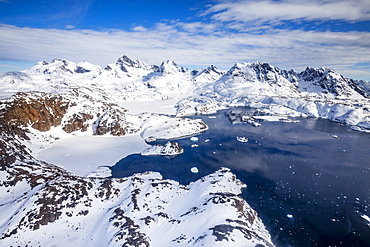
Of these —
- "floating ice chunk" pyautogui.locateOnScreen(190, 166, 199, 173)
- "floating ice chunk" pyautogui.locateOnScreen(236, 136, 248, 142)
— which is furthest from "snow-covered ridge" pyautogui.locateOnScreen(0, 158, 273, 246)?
"floating ice chunk" pyautogui.locateOnScreen(236, 136, 248, 142)

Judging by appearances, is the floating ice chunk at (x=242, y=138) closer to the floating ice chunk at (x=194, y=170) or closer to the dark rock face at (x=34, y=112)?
the floating ice chunk at (x=194, y=170)

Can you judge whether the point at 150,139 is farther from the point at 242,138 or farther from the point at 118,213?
the point at 118,213

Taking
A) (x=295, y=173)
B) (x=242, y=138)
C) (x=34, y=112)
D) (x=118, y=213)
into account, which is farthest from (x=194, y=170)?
(x=34, y=112)

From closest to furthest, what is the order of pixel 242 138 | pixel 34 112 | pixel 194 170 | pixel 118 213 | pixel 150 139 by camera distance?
pixel 118 213
pixel 194 170
pixel 34 112
pixel 242 138
pixel 150 139

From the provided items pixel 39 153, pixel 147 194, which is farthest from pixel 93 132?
pixel 147 194

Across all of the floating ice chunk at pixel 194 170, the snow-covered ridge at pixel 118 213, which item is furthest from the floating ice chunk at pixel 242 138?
the snow-covered ridge at pixel 118 213

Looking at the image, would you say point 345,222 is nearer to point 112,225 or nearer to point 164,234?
point 164,234

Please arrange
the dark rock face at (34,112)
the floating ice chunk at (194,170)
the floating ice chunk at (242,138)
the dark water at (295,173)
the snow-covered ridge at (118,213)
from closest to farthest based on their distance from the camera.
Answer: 1. the snow-covered ridge at (118,213)
2. the dark water at (295,173)
3. the floating ice chunk at (194,170)
4. the dark rock face at (34,112)
5. the floating ice chunk at (242,138)

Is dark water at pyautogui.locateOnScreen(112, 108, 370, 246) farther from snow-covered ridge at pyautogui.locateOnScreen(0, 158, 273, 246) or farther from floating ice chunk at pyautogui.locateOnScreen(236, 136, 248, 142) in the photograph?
snow-covered ridge at pyautogui.locateOnScreen(0, 158, 273, 246)
